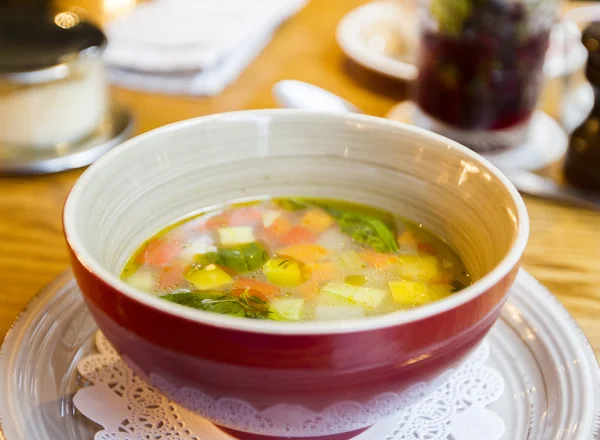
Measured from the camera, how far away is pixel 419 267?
0.82 metres

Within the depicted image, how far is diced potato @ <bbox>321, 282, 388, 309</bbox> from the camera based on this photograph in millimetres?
736

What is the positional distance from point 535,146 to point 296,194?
0.70 meters

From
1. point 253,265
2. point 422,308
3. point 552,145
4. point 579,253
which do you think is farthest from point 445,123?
point 422,308

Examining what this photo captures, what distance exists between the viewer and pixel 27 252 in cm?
102

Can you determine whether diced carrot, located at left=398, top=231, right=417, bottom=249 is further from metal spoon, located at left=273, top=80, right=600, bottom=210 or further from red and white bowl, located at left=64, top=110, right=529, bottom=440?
metal spoon, located at left=273, top=80, right=600, bottom=210

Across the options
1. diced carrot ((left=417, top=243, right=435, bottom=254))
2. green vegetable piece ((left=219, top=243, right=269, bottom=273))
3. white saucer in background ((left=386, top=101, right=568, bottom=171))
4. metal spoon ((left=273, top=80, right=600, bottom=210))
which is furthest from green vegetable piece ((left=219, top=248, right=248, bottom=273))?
white saucer in background ((left=386, top=101, right=568, bottom=171))

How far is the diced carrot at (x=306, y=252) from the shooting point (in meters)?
0.83

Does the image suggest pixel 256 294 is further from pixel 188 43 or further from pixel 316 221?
pixel 188 43

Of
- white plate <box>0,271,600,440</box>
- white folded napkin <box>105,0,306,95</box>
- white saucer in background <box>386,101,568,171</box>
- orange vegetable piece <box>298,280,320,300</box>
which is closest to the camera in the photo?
white plate <box>0,271,600,440</box>

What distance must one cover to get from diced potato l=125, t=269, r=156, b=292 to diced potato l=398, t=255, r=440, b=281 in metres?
0.30

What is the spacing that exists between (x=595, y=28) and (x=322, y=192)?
633mm

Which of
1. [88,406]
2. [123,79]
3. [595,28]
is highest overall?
[595,28]

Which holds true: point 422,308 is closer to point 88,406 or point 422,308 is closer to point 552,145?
point 88,406

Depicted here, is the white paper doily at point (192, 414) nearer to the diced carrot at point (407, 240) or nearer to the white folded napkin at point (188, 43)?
the diced carrot at point (407, 240)
